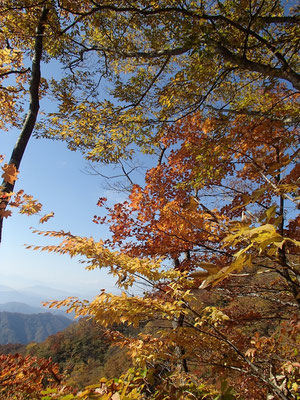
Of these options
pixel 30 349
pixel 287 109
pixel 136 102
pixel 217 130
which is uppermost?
pixel 287 109

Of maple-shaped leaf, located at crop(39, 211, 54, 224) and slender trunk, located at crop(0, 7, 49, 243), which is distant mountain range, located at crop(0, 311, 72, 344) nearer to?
slender trunk, located at crop(0, 7, 49, 243)

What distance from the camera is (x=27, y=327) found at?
166000 mm

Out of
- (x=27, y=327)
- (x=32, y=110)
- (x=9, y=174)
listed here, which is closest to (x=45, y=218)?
(x=9, y=174)

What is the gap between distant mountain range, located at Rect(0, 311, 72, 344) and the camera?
489 ft

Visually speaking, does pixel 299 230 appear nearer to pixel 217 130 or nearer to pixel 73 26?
pixel 217 130


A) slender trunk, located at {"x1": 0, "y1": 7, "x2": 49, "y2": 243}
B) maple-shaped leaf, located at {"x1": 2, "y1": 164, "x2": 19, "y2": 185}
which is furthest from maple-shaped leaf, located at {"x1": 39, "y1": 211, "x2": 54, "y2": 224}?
slender trunk, located at {"x1": 0, "y1": 7, "x2": 49, "y2": 243}

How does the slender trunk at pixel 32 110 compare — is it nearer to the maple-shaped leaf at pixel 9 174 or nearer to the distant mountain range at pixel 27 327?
the maple-shaped leaf at pixel 9 174

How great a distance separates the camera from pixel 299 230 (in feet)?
17.7

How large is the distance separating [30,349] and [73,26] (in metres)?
43.2

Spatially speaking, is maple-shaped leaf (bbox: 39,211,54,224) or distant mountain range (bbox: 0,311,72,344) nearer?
maple-shaped leaf (bbox: 39,211,54,224)

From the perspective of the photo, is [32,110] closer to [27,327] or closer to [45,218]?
[45,218]

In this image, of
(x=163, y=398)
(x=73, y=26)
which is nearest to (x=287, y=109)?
(x=73, y=26)

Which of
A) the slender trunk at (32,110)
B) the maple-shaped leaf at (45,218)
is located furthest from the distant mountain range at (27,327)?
the maple-shaped leaf at (45,218)

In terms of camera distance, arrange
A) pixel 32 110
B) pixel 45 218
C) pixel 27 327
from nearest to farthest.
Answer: pixel 45 218
pixel 32 110
pixel 27 327
